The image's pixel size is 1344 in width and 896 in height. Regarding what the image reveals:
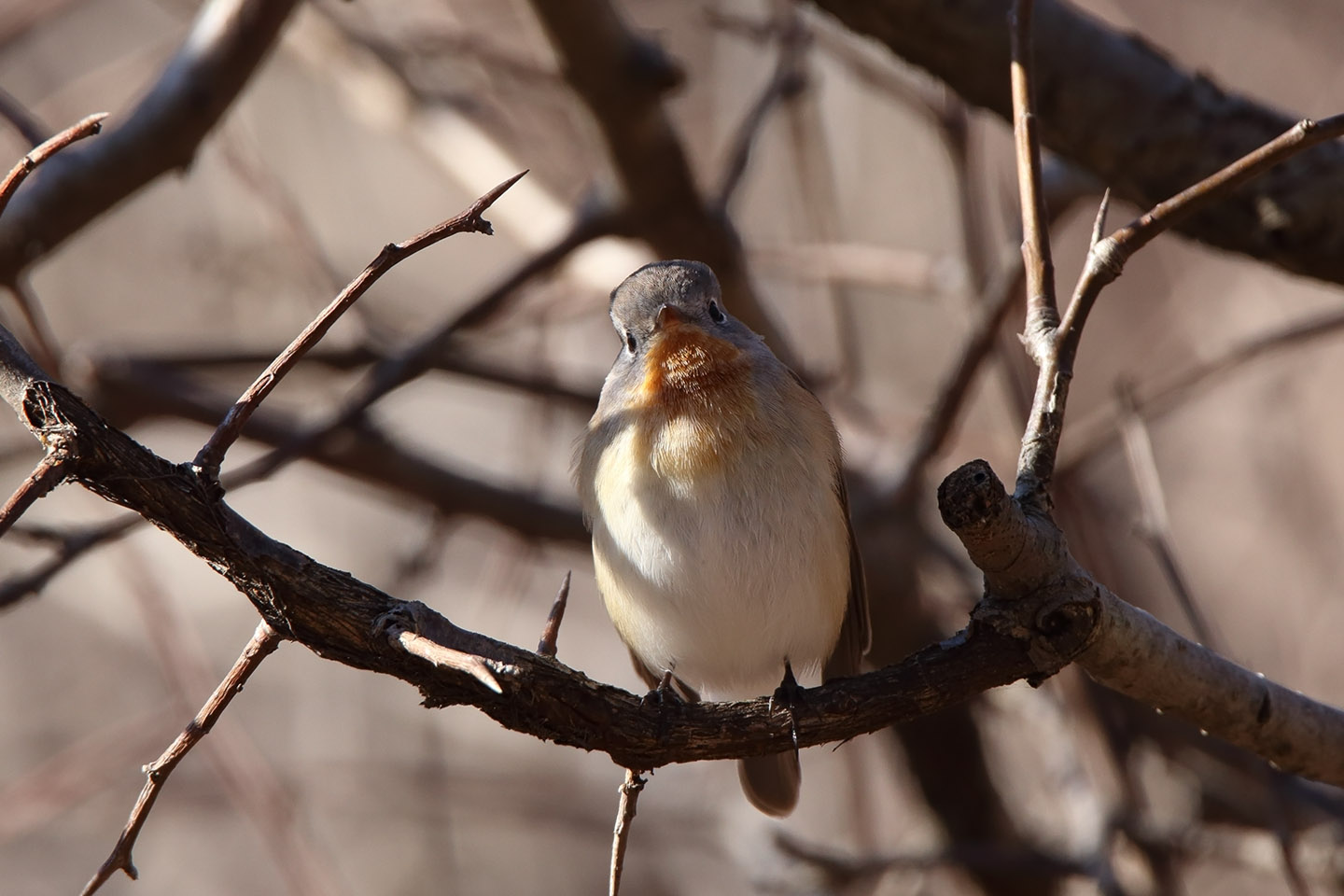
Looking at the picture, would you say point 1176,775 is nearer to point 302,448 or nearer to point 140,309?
point 302,448

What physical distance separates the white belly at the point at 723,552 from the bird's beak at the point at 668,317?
0.34 meters

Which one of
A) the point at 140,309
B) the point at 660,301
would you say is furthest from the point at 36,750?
the point at 660,301

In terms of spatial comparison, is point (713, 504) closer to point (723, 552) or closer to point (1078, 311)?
point (723, 552)

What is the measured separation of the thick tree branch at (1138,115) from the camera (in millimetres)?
3031

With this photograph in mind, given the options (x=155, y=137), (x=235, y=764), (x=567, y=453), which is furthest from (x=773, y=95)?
(x=235, y=764)

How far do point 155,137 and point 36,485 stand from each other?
2.08m

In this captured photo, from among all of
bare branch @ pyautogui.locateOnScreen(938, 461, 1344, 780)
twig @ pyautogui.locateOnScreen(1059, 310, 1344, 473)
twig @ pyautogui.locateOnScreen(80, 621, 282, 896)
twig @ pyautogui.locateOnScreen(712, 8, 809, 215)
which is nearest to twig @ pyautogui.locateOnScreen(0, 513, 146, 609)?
twig @ pyautogui.locateOnScreen(80, 621, 282, 896)

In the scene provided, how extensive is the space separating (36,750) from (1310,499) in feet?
24.3

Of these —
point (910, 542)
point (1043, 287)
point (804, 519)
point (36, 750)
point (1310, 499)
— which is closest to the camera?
point (1043, 287)

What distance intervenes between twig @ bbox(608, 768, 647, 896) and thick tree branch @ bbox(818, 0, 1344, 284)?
6.50 ft

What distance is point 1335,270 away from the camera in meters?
3.07

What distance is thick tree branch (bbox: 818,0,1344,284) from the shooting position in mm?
3031

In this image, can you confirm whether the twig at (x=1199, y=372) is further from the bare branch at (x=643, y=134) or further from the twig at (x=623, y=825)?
the twig at (x=623, y=825)

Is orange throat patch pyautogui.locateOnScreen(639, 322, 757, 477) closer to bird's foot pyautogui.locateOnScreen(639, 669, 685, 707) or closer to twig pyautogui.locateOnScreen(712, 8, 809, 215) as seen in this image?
bird's foot pyautogui.locateOnScreen(639, 669, 685, 707)
